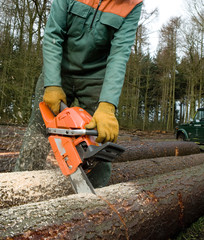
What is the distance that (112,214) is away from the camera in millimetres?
1496

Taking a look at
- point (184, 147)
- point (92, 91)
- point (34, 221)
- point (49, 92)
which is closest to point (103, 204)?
point (34, 221)

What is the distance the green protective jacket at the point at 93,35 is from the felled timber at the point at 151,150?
229cm

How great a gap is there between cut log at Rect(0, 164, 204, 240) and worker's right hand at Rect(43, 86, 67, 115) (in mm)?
774

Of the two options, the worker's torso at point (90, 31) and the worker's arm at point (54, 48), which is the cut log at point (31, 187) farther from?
the worker's torso at point (90, 31)

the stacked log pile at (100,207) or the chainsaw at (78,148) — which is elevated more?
the chainsaw at (78,148)

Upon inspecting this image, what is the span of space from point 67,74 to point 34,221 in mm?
1515

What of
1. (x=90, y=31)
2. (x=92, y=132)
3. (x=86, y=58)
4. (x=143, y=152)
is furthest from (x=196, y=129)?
(x=92, y=132)

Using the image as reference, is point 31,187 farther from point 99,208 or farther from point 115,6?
point 115,6

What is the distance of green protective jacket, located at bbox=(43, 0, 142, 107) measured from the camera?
6.60 ft

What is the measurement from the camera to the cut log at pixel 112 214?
4.04ft

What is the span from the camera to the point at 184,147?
19.9ft

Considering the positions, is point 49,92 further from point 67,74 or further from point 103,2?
point 103,2

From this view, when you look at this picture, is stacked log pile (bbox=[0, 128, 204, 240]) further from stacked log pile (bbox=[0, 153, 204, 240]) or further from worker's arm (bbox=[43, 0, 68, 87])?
worker's arm (bbox=[43, 0, 68, 87])

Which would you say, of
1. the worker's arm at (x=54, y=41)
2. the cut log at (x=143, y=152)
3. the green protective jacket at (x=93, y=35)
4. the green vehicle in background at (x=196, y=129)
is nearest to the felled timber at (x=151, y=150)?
the cut log at (x=143, y=152)
